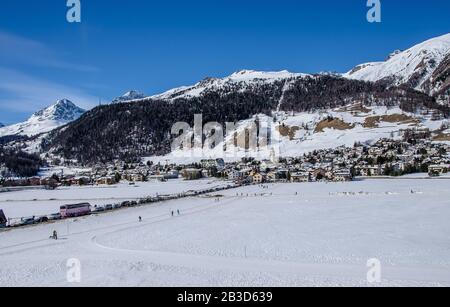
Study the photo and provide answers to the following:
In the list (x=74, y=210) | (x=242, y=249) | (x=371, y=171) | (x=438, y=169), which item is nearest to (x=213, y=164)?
(x=371, y=171)

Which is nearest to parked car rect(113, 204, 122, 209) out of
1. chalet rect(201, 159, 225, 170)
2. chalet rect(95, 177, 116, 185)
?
chalet rect(95, 177, 116, 185)

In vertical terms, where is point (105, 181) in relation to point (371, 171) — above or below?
below

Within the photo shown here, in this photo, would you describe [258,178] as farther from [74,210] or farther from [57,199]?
[74,210]

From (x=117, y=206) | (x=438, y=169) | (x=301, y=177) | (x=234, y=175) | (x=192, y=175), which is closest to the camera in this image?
(x=117, y=206)

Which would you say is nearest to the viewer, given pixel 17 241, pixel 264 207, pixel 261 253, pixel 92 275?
pixel 92 275

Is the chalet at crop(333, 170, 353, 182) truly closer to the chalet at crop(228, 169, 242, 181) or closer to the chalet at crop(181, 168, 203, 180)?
the chalet at crop(228, 169, 242, 181)

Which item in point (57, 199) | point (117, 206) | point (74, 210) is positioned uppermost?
point (74, 210)

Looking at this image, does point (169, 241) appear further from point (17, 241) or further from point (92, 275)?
point (17, 241)
